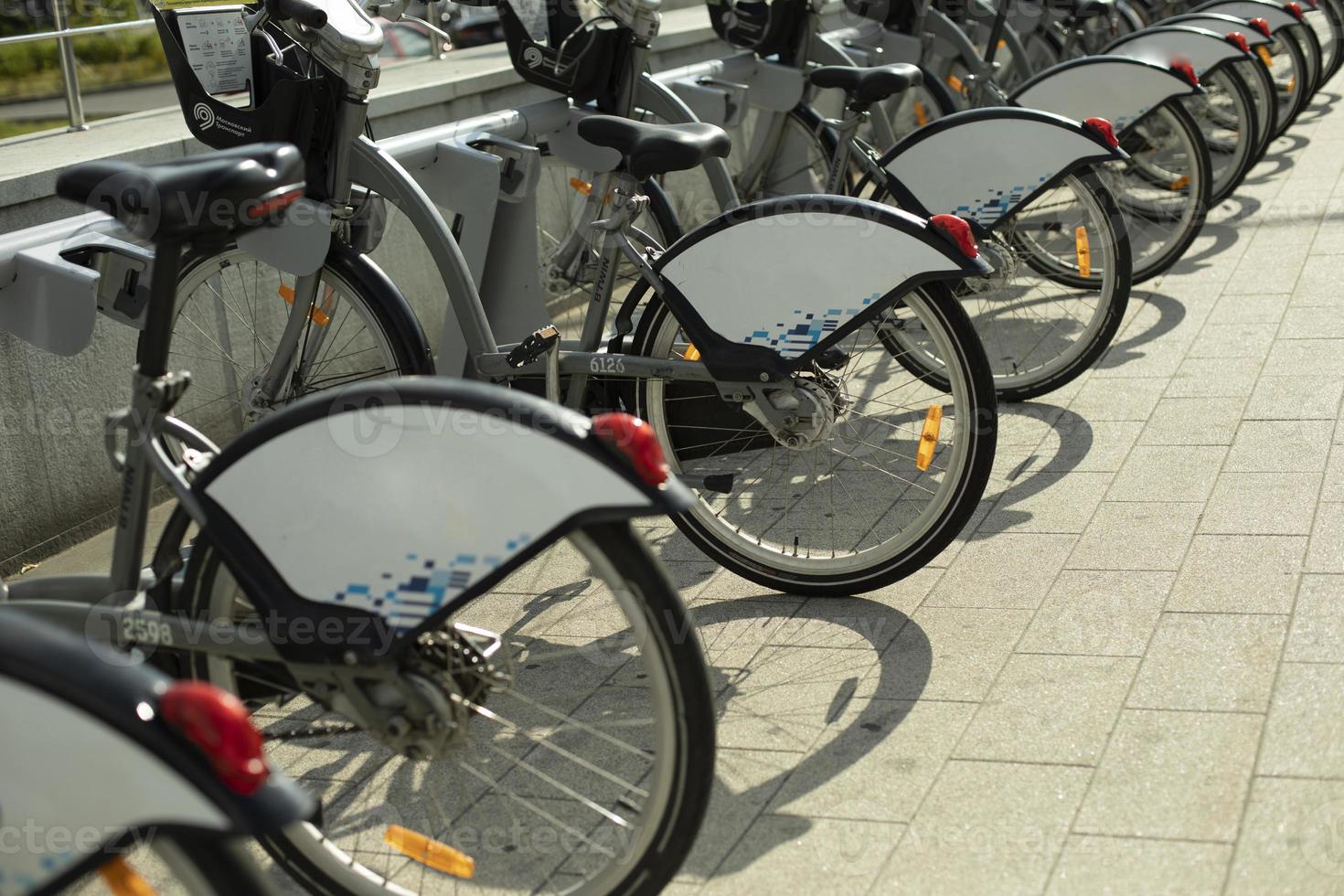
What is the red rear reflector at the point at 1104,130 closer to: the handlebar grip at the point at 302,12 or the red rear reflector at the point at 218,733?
the handlebar grip at the point at 302,12

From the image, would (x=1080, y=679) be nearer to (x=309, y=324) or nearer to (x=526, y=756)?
(x=526, y=756)

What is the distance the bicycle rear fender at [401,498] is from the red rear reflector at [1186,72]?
475 cm

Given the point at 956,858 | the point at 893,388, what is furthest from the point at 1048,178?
the point at 956,858

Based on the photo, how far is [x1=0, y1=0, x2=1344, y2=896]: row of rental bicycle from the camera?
231 cm

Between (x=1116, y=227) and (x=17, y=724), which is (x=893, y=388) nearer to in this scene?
(x=1116, y=227)

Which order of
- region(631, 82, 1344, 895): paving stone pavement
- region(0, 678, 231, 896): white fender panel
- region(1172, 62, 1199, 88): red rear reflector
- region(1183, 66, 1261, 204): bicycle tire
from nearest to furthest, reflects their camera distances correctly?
region(0, 678, 231, 896): white fender panel < region(631, 82, 1344, 895): paving stone pavement < region(1172, 62, 1199, 88): red rear reflector < region(1183, 66, 1261, 204): bicycle tire

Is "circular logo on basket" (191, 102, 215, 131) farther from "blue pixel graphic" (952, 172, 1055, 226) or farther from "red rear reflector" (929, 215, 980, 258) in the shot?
"blue pixel graphic" (952, 172, 1055, 226)

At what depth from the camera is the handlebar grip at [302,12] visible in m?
3.61

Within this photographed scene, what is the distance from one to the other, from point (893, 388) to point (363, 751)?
244 centimetres

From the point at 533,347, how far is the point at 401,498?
1.65m

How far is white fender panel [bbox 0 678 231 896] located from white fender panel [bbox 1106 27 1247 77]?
630 centimetres

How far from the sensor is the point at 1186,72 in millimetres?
6320

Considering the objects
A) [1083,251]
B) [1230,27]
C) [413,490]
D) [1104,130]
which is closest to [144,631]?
[413,490]

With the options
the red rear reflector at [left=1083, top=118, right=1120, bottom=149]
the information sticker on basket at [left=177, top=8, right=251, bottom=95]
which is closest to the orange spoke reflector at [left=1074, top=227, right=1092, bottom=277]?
the red rear reflector at [left=1083, top=118, right=1120, bottom=149]
